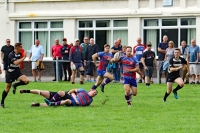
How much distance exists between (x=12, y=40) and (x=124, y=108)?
2057 cm

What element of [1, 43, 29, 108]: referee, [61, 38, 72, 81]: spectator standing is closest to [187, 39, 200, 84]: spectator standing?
[61, 38, 72, 81]: spectator standing

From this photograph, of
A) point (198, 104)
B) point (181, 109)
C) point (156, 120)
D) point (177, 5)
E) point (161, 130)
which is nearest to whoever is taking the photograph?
point (161, 130)

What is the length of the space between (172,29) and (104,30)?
3905 mm

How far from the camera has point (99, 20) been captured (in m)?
37.0

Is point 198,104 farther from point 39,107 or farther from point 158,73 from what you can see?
point 158,73

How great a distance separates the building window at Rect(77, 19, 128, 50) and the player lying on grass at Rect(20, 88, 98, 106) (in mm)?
17372

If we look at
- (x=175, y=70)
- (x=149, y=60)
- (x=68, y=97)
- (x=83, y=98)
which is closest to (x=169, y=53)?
(x=149, y=60)

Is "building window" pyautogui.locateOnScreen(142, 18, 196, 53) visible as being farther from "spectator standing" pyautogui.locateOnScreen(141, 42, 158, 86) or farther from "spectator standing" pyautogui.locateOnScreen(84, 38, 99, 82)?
"spectator standing" pyautogui.locateOnScreen(141, 42, 158, 86)

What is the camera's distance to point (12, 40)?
3888 centimetres

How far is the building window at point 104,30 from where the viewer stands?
120ft

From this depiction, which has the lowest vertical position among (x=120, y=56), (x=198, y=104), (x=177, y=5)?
(x=198, y=104)

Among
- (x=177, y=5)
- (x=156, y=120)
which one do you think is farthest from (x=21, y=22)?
(x=156, y=120)

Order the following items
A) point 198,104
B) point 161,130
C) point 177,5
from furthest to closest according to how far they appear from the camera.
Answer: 1. point 177,5
2. point 198,104
3. point 161,130

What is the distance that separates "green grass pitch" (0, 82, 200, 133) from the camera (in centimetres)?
1473
